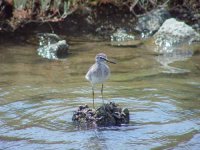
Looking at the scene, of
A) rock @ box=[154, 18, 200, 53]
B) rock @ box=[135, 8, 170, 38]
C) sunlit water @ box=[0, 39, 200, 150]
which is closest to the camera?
sunlit water @ box=[0, 39, 200, 150]

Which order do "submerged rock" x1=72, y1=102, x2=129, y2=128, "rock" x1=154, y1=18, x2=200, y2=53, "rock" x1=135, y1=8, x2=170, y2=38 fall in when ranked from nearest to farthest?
"submerged rock" x1=72, y1=102, x2=129, y2=128, "rock" x1=154, y1=18, x2=200, y2=53, "rock" x1=135, y1=8, x2=170, y2=38

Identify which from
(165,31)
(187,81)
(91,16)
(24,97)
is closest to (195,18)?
(165,31)

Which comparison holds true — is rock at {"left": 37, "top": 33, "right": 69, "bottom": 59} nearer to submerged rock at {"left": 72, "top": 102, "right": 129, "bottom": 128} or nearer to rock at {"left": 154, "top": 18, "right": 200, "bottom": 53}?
rock at {"left": 154, "top": 18, "right": 200, "bottom": 53}

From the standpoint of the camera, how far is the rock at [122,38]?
14234mm

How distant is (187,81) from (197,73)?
685 millimetres

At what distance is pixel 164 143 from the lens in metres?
7.89

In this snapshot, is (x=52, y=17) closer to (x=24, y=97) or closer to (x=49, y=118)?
(x=24, y=97)

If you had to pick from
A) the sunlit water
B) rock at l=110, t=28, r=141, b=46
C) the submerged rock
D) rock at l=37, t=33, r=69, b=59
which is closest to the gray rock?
rock at l=110, t=28, r=141, b=46

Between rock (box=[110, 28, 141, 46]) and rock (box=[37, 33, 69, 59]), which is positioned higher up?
rock (box=[110, 28, 141, 46])

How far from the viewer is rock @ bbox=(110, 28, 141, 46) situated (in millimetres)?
14234

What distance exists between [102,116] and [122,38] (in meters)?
6.34

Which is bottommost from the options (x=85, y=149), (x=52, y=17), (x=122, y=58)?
(x=85, y=149)

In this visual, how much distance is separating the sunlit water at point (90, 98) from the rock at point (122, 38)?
0.44m

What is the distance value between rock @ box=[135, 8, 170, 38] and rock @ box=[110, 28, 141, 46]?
0.37 meters
